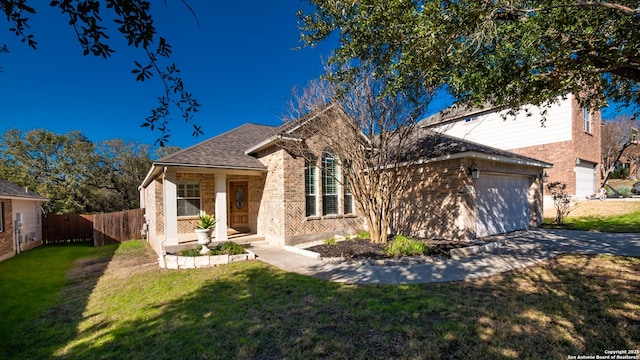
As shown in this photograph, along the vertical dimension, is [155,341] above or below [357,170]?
below

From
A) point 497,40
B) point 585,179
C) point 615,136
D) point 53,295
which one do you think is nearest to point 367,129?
point 497,40

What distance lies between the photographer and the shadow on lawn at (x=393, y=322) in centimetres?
350

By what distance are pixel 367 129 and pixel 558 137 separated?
1581cm

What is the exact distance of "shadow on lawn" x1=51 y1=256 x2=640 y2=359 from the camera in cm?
350

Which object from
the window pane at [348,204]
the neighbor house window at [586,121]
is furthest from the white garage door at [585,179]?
the window pane at [348,204]

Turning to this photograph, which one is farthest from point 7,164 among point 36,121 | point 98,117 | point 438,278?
point 438,278

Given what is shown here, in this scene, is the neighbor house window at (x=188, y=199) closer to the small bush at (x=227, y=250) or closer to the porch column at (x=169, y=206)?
the porch column at (x=169, y=206)

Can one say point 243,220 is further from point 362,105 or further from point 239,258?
point 362,105

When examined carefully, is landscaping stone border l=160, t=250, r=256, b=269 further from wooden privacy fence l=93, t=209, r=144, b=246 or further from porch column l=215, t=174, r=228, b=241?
wooden privacy fence l=93, t=209, r=144, b=246

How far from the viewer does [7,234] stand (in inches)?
478

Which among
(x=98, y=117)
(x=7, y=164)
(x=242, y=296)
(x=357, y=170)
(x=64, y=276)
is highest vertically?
(x=98, y=117)

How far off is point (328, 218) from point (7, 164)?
27354 mm

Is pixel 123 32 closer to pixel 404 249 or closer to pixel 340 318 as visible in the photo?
pixel 340 318

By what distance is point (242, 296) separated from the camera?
18.5ft
